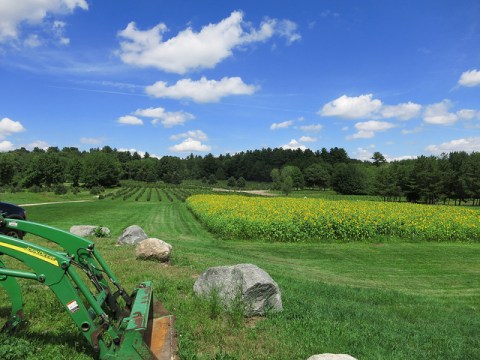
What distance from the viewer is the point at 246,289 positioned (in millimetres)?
5949

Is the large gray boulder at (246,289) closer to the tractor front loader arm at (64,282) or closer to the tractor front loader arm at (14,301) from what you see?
the tractor front loader arm at (64,282)

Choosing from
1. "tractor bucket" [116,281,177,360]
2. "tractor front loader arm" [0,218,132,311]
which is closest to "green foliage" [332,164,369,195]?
"tractor bucket" [116,281,177,360]

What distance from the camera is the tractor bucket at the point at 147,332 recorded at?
11.7 feet

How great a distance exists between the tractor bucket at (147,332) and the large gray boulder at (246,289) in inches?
38.6

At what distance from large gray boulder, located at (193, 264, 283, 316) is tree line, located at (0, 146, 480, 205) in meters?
65.5

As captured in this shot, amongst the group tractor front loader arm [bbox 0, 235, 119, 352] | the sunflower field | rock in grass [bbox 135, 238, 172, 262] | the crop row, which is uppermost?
tractor front loader arm [bbox 0, 235, 119, 352]

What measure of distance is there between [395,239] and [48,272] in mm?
19913

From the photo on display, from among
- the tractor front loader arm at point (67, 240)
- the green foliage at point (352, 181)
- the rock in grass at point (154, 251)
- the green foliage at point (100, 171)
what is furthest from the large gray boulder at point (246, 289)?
the green foliage at point (100, 171)

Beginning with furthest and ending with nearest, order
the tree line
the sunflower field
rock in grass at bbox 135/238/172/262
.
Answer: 1. the tree line
2. the sunflower field
3. rock in grass at bbox 135/238/172/262

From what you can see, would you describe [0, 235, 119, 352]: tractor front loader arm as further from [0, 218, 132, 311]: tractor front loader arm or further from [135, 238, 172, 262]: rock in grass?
[135, 238, 172, 262]: rock in grass

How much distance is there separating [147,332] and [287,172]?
358 ft

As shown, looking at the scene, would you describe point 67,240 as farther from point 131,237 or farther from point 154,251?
point 131,237

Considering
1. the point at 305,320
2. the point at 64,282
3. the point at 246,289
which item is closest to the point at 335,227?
the point at 305,320

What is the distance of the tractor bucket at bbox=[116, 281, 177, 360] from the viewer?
3559 mm
